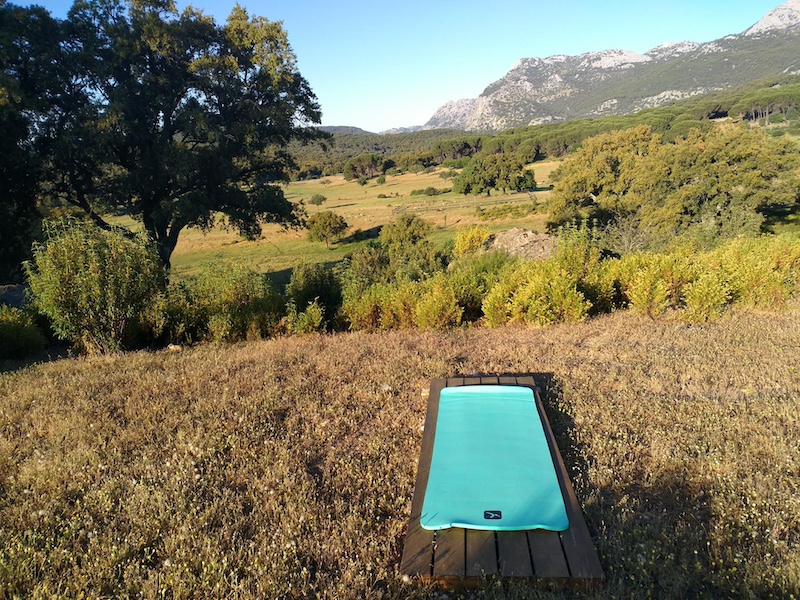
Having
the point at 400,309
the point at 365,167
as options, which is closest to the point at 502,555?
the point at 400,309

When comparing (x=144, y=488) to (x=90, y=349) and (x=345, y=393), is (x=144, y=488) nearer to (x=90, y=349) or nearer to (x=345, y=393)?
(x=345, y=393)

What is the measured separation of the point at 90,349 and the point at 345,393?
5.23 m

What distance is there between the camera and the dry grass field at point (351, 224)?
107ft

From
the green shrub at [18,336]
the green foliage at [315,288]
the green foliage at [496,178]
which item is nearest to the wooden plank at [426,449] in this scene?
the green foliage at [315,288]

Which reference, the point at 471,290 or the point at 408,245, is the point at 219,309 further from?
the point at 408,245

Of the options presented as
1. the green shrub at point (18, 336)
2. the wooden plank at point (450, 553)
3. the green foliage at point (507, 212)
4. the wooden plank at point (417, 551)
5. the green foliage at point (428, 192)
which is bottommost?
the green foliage at point (507, 212)

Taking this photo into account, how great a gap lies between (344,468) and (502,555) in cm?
152

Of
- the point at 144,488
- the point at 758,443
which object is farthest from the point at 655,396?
Result: the point at 144,488

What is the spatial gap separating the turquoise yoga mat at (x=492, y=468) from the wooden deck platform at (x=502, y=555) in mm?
59

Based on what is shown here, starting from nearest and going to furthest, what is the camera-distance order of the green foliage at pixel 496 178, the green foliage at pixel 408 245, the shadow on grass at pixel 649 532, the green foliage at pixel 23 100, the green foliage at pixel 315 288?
the shadow on grass at pixel 649 532 < the green foliage at pixel 315 288 < the green foliage at pixel 23 100 < the green foliage at pixel 408 245 < the green foliage at pixel 496 178

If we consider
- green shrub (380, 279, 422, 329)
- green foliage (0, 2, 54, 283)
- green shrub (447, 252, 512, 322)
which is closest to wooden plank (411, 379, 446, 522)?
green shrub (380, 279, 422, 329)

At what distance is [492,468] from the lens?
376 cm

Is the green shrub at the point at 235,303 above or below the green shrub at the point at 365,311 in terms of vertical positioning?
above

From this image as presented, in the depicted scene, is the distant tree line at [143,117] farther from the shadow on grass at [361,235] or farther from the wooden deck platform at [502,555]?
the shadow on grass at [361,235]
